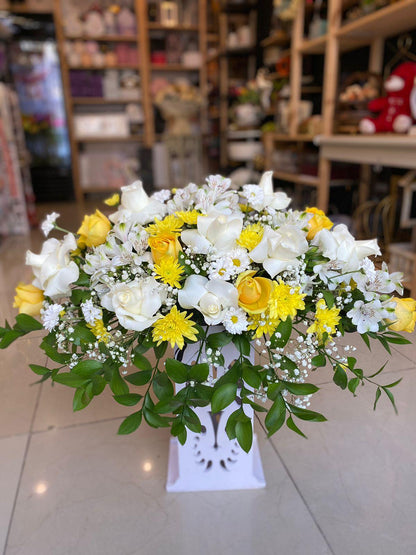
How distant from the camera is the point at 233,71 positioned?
13.2 ft

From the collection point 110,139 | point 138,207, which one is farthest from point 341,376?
point 110,139

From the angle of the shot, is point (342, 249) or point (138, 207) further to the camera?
point (138, 207)

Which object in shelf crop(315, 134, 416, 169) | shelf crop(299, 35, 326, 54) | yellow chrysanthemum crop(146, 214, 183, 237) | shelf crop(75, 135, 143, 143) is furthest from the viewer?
shelf crop(75, 135, 143, 143)

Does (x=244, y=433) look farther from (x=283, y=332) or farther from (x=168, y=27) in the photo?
(x=168, y=27)

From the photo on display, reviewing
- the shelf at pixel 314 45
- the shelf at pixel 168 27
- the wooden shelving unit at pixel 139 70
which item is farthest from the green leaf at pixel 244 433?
the shelf at pixel 168 27

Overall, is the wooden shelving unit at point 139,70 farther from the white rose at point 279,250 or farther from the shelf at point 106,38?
the white rose at point 279,250

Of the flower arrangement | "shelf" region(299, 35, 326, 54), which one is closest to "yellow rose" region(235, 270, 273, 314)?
the flower arrangement

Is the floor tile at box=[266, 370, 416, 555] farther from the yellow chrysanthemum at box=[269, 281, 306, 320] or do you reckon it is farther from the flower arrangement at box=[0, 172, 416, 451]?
the yellow chrysanthemum at box=[269, 281, 306, 320]

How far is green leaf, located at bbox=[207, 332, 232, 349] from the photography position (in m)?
0.61

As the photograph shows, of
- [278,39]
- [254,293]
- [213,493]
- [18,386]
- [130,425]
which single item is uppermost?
[278,39]

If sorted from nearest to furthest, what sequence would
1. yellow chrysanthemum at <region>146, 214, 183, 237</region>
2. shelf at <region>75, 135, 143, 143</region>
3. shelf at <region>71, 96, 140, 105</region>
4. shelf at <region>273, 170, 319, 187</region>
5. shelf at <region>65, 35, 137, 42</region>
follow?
yellow chrysanthemum at <region>146, 214, 183, 237</region>
shelf at <region>273, 170, 319, 187</region>
shelf at <region>65, 35, 137, 42</region>
shelf at <region>71, 96, 140, 105</region>
shelf at <region>75, 135, 143, 143</region>

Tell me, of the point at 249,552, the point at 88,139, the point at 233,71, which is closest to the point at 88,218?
the point at 249,552

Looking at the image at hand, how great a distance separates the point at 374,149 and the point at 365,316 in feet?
5.15

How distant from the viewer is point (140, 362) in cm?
63
